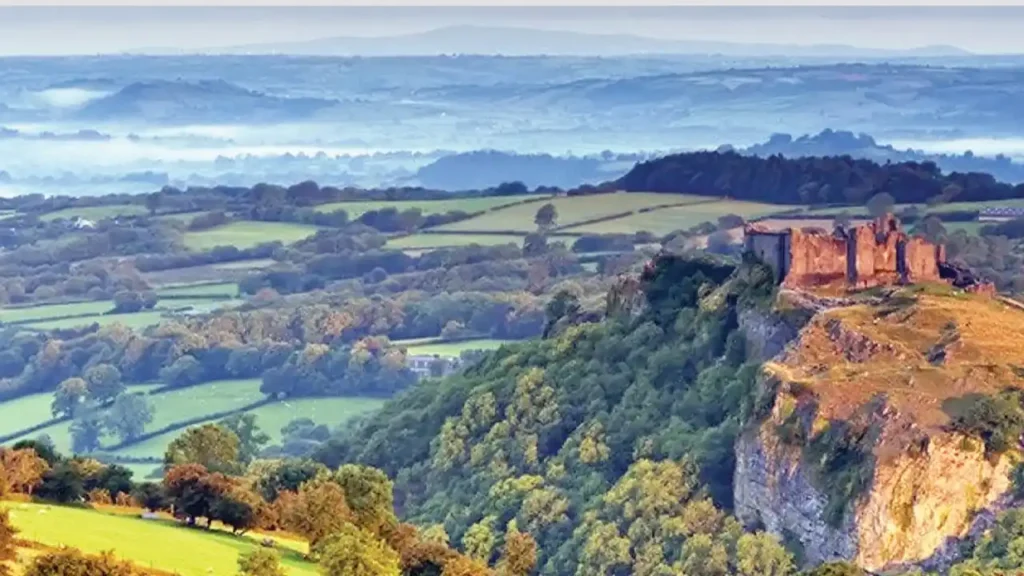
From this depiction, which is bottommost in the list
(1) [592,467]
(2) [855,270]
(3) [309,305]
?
(3) [309,305]

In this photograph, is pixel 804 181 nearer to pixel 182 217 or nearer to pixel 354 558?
pixel 182 217

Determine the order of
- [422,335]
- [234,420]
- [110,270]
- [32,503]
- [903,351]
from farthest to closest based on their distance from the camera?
1. [110,270]
2. [422,335]
3. [234,420]
4. [903,351]
5. [32,503]

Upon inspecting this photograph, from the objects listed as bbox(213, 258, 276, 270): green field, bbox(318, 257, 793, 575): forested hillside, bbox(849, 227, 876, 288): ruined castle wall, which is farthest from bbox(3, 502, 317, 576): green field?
bbox(213, 258, 276, 270): green field

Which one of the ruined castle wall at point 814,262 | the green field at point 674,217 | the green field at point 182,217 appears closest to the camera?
the ruined castle wall at point 814,262

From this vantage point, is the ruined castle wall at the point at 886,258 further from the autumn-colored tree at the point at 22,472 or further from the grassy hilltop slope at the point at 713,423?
the autumn-colored tree at the point at 22,472

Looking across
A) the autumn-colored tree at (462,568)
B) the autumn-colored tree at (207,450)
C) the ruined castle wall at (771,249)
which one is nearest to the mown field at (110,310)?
the autumn-colored tree at (207,450)

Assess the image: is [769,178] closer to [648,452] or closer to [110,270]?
[110,270]

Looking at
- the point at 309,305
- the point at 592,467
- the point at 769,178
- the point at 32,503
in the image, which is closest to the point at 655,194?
the point at 769,178
